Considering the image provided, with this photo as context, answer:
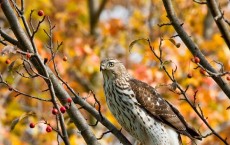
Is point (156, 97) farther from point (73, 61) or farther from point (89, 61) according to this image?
point (73, 61)

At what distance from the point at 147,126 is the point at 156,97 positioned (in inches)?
18.8

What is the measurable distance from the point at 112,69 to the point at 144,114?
3.06 ft

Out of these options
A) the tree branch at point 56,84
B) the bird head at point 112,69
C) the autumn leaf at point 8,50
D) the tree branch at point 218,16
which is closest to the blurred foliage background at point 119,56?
the bird head at point 112,69

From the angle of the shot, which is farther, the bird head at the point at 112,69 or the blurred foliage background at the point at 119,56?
the blurred foliage background at the point at 119,56

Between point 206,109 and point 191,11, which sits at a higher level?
point 191,11

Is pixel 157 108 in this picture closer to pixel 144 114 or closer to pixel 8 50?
pixel 144 114

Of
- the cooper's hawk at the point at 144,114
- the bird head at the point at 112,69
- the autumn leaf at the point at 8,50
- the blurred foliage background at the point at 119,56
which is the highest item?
the blurred foliage background at the point at 119,56

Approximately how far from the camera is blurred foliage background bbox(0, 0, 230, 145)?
43.4ft

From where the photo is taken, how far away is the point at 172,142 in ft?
24.3

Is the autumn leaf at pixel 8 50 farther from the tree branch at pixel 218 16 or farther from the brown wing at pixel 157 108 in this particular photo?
the brown wing at pixel 157 108

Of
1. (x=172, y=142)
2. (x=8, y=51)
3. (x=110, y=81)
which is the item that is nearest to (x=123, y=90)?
(x=110, y=81)

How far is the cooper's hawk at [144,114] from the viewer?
23.5 feet

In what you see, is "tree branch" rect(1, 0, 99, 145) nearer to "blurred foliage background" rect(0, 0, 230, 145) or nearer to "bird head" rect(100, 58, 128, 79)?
"bird head" rect(100, 58, 128, 79)

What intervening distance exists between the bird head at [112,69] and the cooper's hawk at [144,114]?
126 millimetres
